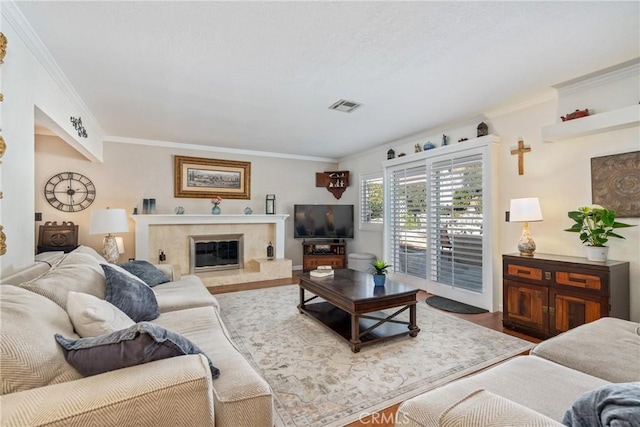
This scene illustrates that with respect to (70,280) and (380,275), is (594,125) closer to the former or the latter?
(380,275)

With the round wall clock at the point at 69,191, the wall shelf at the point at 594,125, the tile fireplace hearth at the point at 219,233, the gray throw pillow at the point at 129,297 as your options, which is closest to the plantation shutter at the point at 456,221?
the wall shelf at the point at 594,125

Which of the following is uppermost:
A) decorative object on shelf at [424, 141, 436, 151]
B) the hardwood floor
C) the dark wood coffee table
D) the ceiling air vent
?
the ceiling air vent

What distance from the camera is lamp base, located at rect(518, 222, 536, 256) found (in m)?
3.18

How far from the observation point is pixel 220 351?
1678 mm

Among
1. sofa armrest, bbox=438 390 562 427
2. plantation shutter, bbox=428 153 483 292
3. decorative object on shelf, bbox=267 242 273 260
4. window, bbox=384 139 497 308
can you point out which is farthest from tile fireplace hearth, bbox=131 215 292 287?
sofa armrest, bbox=438 390 562 427

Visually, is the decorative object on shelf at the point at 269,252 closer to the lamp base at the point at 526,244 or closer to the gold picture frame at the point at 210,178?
the gold picture frame at the point at 210,178

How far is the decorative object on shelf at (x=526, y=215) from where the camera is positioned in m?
3.11

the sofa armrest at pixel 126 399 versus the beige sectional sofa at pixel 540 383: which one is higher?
the sofa armrest at pixel 126 399

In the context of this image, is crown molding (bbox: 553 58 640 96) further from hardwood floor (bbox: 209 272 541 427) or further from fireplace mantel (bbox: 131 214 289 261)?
fireplace mantel (bbox: 131 214 289 261)

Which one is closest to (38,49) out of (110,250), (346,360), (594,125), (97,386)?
(97,386)

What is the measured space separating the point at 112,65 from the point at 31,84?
60 cm

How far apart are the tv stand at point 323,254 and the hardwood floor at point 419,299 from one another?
417 mm

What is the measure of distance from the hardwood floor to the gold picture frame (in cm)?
Result: 183

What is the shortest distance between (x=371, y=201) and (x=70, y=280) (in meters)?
4.98
